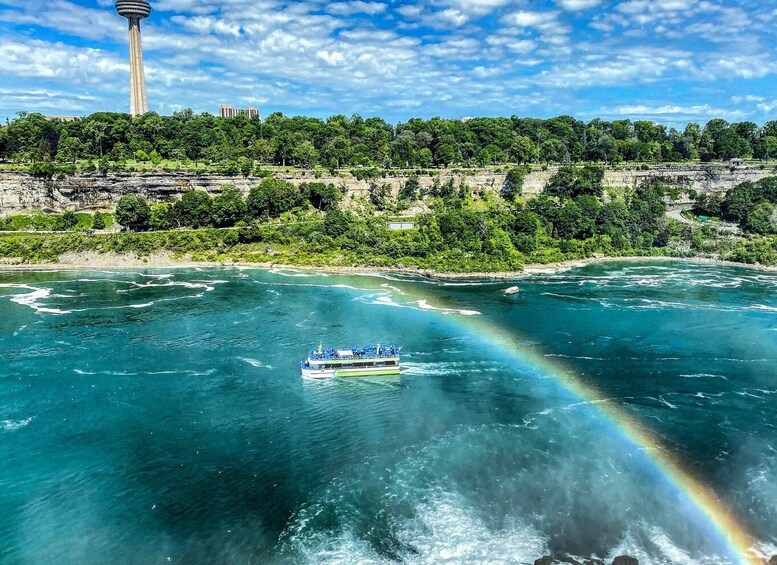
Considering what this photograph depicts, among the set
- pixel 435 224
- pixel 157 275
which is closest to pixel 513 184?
pixel 435 224

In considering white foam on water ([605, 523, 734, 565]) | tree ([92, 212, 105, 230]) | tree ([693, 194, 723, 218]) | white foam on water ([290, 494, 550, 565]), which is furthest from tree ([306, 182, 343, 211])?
white foam on water ([605, 523, 734, 565])

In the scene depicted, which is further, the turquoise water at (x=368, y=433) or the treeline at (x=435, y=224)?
the treeline at (x=435, y=224)

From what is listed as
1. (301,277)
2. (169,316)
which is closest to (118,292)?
(169,316)

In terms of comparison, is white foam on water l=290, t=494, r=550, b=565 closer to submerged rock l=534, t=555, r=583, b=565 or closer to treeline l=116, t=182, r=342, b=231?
submerged rock l=534, t=555, r=583, b=565

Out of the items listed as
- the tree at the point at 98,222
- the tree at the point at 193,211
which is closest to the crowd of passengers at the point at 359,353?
the tree at the point at 193,211

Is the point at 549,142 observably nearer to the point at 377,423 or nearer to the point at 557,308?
the point at 557,308

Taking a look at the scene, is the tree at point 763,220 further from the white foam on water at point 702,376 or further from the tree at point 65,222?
the tree at point 65,222
